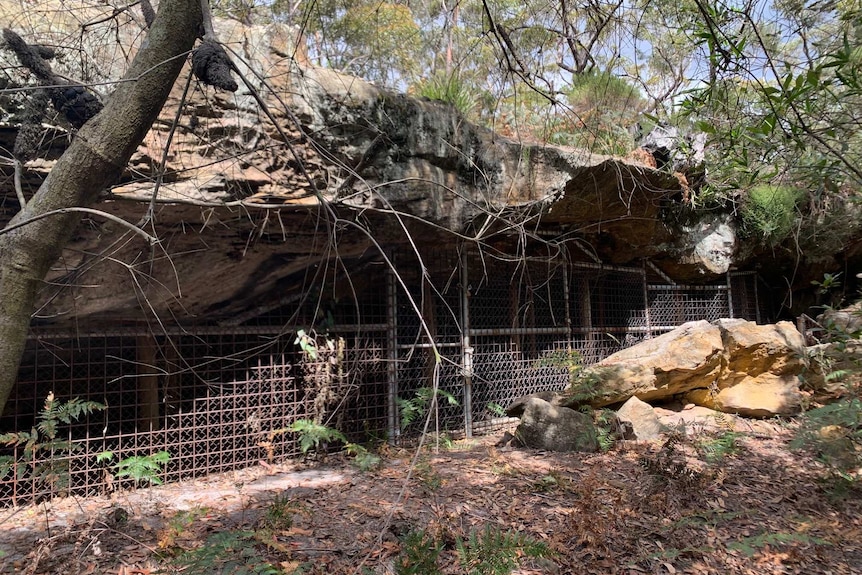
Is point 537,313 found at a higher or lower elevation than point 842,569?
higher

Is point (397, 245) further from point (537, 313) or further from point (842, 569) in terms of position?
point (842, 569)

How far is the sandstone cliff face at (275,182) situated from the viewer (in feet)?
12.0

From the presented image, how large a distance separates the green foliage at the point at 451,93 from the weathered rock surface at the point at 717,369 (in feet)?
11.4

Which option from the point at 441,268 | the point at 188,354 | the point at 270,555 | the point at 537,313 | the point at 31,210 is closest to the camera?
the point at 31,210

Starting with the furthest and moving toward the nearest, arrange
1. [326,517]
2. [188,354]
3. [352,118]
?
1. [188,354]
2. [352,118]
3. [326,517]

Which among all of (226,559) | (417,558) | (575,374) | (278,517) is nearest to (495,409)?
(575,374)

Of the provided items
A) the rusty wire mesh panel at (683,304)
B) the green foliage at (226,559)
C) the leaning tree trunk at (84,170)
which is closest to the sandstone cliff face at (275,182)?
the leaning tree trunk at (84,170)

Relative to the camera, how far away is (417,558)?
274 cm

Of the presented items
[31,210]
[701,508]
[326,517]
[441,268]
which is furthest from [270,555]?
[441,268]

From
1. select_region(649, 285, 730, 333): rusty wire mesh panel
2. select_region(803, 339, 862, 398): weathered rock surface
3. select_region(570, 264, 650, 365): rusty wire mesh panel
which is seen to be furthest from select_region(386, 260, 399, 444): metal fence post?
select_region(649, 285, 730, 333): rusty wire mesh panel

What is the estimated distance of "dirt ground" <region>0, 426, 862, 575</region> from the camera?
3027 mm

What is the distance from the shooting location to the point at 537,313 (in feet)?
25.1

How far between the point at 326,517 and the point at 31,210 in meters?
2.78

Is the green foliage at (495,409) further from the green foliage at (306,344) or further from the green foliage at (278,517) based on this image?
the green foliage at (278,517)
